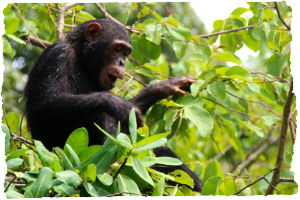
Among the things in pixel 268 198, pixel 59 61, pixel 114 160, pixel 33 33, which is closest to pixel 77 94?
pixel 59 61

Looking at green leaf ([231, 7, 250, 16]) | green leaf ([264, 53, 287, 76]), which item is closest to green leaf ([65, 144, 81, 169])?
green leaf ([264, 53, 287, 76])

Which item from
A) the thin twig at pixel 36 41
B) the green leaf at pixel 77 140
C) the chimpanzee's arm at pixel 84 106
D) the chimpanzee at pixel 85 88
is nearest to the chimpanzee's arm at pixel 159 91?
the chimpanzee at pixel 85 88

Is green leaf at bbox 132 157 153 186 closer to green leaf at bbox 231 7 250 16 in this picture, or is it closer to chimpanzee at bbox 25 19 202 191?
chimpanzee at bbox 25 19 202 191

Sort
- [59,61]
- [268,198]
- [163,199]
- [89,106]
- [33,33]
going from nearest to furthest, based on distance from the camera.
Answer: [163,199], [268,198], [89,106], [59,61], [33,33]

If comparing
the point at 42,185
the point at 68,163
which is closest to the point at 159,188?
the point at 68,163

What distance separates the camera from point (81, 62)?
416cm

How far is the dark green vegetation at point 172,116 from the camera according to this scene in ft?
7.29

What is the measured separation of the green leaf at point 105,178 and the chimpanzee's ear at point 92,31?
230 cm

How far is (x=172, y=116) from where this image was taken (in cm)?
315

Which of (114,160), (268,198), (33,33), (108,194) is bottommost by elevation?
(268,198)

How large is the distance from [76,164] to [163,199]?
0.52 meters

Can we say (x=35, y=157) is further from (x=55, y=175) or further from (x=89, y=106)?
(x=89, y=106)

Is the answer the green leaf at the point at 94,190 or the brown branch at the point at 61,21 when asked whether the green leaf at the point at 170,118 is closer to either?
the green leaf at the point at 94,190

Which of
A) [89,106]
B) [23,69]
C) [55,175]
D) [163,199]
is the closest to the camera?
[55,175]
